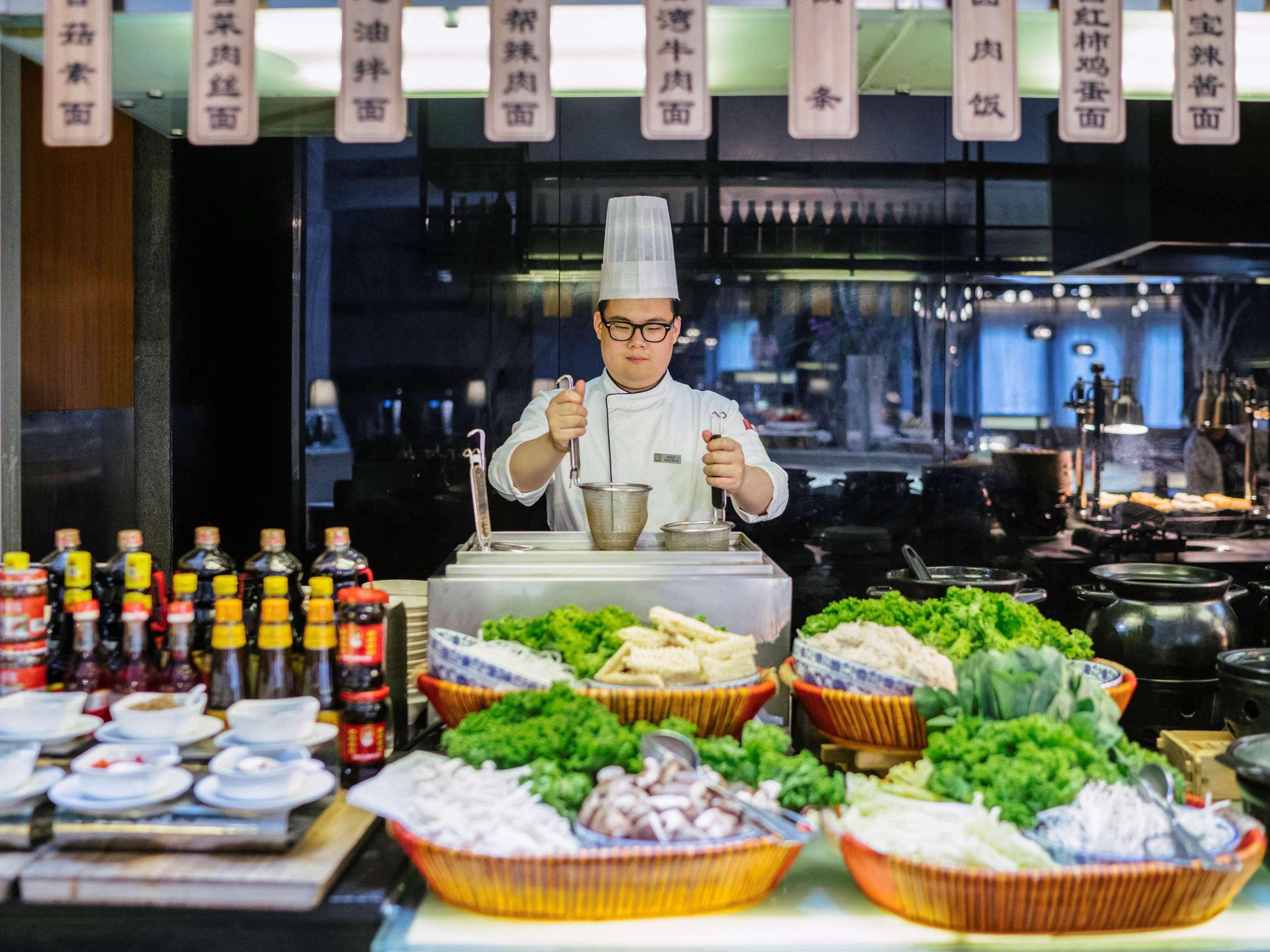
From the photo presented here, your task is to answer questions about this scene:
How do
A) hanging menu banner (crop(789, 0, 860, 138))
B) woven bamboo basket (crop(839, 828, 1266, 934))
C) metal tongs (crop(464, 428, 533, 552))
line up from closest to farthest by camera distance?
woven bamboo basket (crop(839, 828, 1266, 934)) → hanging menu banner (crop(789, 0, 860, 138)) → metal tongs (crop(464, 428, 533, 552))

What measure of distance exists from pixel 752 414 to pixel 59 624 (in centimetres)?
304

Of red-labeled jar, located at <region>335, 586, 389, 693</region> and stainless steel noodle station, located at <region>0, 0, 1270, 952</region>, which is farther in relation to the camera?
red-labeled jar, located at <region>335, 586, 389, 693</region>

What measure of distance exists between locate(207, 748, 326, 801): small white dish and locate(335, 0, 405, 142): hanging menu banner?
1.14 m

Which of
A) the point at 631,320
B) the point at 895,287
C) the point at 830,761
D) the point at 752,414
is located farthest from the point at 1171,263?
the point at 830,761

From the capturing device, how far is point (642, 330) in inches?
134

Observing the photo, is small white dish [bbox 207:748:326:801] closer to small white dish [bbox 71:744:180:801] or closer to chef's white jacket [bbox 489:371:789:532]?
small white dish [bbox 71:744:180:801]

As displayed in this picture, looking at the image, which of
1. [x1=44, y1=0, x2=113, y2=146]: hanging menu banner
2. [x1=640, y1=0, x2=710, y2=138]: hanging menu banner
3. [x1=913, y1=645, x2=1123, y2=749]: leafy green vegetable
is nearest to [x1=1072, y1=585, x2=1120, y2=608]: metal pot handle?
[x1=913, y1=645, x2=1123, y2=749]: leafy green vegetable

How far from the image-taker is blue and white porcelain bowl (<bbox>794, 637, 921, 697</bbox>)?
6.39ft

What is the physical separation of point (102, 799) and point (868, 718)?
1208 mm

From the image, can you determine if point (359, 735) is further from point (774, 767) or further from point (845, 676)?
point (845, 676)

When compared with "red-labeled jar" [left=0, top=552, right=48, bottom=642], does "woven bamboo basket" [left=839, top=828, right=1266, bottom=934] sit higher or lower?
lower

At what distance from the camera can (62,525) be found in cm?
337

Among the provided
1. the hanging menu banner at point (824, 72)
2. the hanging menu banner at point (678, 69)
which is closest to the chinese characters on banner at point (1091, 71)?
the hanging menu banner at point (824, 72)

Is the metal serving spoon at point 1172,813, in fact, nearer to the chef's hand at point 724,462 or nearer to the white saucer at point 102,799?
the chef's hand at point 724,462
